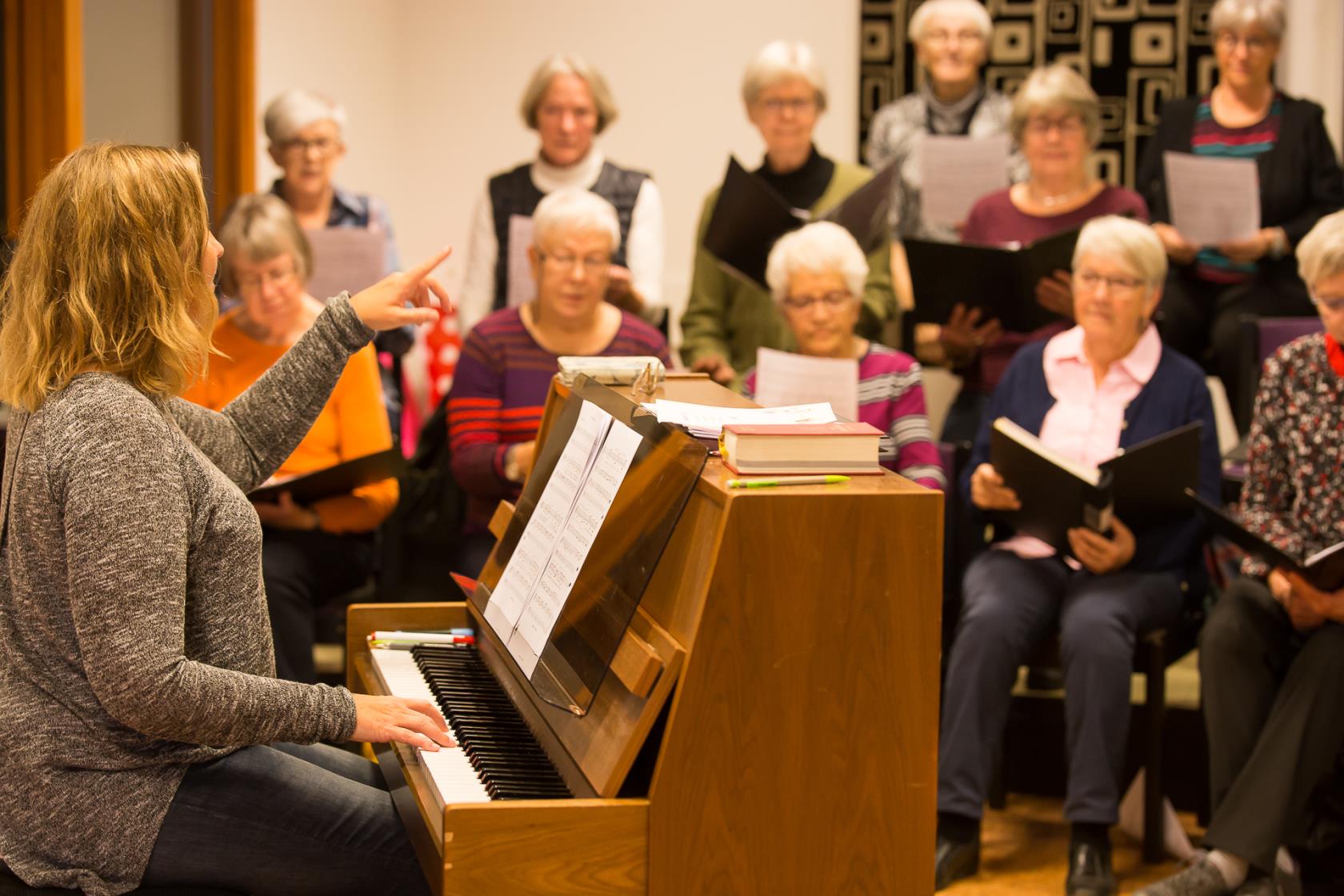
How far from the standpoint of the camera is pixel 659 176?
580 centimetres

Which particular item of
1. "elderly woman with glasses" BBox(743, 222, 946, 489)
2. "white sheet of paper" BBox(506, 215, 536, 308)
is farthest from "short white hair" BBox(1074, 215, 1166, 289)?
"white sheet of paper" BBox(506, 215, 536, 308)

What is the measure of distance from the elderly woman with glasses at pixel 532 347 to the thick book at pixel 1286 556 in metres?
1.23

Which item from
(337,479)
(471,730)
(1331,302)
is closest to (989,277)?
(1331,302)

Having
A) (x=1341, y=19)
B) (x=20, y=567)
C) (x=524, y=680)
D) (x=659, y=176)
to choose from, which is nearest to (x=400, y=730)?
(x=524, y=680)

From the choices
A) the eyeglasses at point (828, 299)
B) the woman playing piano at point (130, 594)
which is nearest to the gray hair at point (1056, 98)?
the eyeglasses at point (828, 299)

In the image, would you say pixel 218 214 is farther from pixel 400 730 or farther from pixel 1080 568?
pixel 400 730

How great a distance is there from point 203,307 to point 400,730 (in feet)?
1.68

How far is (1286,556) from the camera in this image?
8.24 ft

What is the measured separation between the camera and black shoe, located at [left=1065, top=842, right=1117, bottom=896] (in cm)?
278

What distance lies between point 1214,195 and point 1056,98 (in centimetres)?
44

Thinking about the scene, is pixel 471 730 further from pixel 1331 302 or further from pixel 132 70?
pixel 132 70

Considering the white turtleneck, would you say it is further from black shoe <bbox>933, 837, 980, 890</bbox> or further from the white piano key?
the white piano key

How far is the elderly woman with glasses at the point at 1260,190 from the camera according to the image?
378 cm

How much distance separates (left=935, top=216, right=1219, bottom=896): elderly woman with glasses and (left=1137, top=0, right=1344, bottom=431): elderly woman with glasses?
66 centimetres
